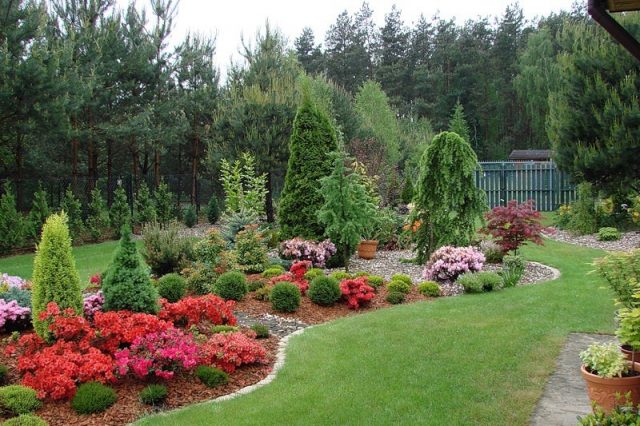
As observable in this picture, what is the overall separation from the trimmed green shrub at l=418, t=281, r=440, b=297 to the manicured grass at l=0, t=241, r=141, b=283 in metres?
6.28

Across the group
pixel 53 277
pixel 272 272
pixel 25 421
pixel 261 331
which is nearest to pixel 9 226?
pixel 272 272

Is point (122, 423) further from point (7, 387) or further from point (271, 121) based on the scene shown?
point (271, 121)

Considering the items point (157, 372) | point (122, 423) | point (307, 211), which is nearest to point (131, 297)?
point (157, 372)

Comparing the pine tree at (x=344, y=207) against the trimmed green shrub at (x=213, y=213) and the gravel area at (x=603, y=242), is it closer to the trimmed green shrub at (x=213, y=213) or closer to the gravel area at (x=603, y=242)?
the gravel area at (x=603, y=242)

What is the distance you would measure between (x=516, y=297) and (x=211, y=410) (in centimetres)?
524

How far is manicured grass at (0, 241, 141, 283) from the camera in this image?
12.4m

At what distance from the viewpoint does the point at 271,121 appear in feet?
65.5

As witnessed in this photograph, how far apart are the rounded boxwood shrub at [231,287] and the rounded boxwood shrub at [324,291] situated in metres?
1.03

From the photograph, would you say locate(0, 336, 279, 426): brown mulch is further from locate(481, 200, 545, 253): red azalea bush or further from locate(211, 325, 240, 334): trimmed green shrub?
locate(481, 200, 545, 253): red azalea bush

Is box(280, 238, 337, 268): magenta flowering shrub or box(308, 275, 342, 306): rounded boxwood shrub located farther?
box(280, 238, 337, 268): magenta flowering shrub

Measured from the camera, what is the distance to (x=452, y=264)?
383 inches

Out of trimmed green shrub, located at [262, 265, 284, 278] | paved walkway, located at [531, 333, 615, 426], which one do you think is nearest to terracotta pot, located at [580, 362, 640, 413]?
paved walkway, located at [531, 333, 615, 426]

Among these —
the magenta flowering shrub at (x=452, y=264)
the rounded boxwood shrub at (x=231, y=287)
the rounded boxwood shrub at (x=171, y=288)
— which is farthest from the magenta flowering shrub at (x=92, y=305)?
the magenta flowering shrub at (x=452, y=264)

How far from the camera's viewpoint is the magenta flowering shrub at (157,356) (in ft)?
16.8
